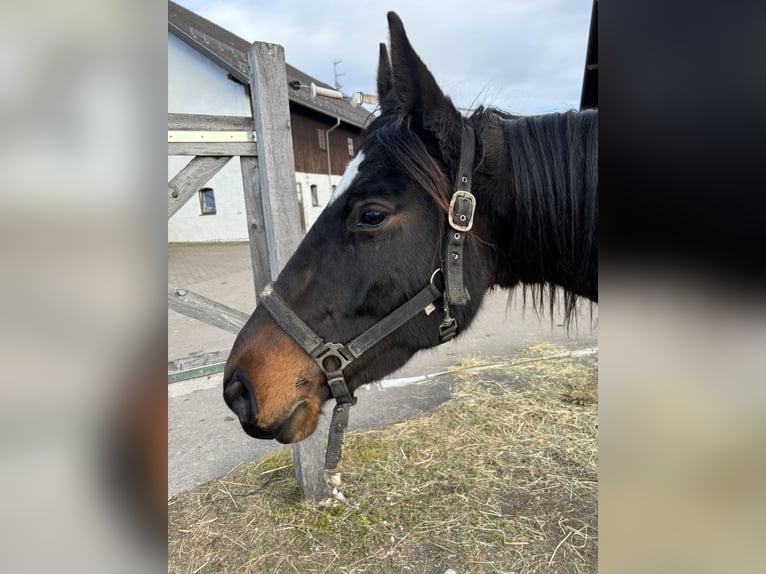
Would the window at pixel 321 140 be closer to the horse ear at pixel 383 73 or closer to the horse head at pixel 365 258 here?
the horse ear at pixel 383 73

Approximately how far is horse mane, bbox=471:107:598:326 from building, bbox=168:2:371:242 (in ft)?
50.3

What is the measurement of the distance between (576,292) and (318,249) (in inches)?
41.9

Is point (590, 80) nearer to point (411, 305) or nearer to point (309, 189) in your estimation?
point (411, 305)

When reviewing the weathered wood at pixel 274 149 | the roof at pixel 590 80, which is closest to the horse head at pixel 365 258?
the weathered wood at pixel 274 149

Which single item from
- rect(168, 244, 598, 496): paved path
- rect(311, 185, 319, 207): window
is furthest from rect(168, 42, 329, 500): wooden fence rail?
rect(311, 185, 319, 207): window

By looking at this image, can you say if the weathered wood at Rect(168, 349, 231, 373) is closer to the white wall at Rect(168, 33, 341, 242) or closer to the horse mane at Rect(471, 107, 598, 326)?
the horse mane at Rect(471, 107, 598, 326)

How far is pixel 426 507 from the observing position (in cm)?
262

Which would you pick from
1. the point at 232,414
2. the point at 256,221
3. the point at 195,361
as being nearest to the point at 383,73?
the point at 256,221

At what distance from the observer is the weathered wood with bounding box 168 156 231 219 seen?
86.7 inches

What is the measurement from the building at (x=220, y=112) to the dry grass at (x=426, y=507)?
47.3ft

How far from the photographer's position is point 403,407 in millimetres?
4035
